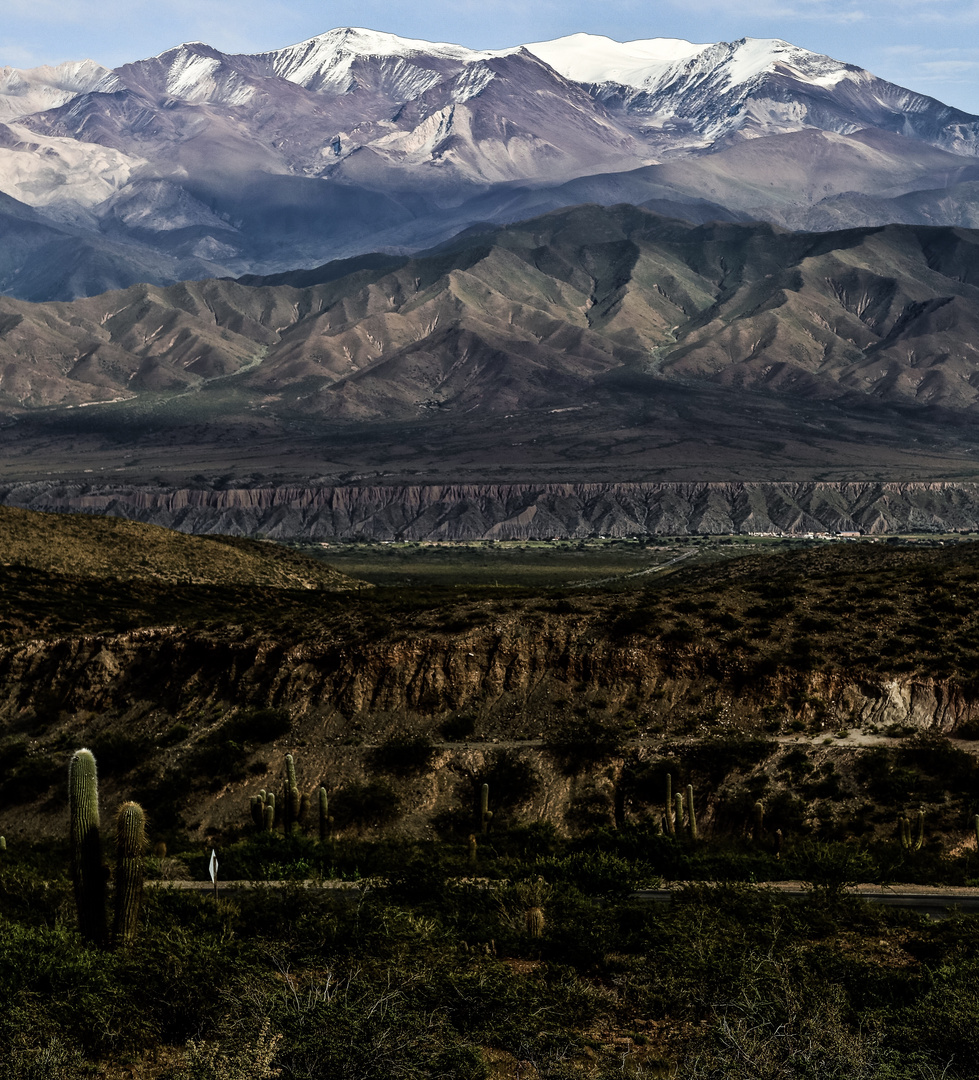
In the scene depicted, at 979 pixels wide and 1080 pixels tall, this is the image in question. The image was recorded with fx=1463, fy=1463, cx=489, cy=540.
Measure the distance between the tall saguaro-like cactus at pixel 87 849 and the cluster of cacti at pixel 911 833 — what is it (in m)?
21.8

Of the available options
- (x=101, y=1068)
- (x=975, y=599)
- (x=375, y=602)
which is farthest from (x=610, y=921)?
(x=375, y=602)

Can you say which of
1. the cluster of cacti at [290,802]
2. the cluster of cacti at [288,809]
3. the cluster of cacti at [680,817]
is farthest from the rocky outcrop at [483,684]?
the cluster of cacti at [290,802]

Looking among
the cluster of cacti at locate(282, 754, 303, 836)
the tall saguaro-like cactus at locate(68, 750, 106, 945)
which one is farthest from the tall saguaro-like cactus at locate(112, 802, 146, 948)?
the cluster of cacti at locate(282, 754, 303, 836)

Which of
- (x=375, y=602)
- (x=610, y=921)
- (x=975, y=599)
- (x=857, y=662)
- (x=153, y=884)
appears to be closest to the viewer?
(x=610, y=921)

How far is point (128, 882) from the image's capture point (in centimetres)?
2688

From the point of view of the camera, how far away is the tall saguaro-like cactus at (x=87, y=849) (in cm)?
2678

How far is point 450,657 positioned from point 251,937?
79.7 feet

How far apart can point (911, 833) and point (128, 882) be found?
22877 millimetres

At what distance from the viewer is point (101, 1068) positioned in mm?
22781

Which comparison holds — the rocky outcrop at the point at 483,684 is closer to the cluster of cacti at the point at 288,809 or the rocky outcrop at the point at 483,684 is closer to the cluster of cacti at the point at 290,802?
the cluster of cacti at the point at 288,809

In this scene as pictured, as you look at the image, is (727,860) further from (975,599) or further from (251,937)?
(975,599)

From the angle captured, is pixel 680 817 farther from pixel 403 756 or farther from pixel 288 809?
pixel 288 809

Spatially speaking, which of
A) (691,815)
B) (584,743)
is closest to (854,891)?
(691,815)

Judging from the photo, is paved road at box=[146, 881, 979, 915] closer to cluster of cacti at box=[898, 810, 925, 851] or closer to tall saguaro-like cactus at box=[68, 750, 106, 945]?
cluster of cacti at box=[898, 810, 925, 851]
